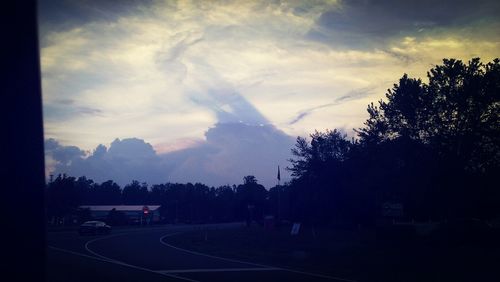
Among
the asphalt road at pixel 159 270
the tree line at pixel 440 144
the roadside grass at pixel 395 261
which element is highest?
the tree line at pixel 440 144

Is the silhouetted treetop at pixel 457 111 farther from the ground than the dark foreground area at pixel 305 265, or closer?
farther from the ground

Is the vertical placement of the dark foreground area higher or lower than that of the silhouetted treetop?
lower

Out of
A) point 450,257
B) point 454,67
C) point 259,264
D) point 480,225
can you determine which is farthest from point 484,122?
point 259,264

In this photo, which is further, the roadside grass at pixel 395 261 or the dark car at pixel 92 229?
the dark car at pixel 92 229

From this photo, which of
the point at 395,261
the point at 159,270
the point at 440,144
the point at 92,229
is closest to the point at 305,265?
the point at 395,261

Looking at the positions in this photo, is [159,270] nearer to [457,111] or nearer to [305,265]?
[305,265]

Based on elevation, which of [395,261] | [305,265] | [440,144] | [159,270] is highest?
[440,144]

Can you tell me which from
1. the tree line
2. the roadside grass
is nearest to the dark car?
the roadside grass

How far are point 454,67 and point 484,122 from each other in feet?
14.5

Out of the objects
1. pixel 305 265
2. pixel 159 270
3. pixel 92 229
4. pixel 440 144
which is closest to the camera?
pixel 159 270

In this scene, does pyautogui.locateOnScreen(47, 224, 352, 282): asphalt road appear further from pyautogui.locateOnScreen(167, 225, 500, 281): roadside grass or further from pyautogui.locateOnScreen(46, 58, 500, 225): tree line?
pyautogui.locateOnScreen(46, 58, 500, 225): tree line

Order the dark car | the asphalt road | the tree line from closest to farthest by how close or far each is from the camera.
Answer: the asphalt road < the tree line < the dark car

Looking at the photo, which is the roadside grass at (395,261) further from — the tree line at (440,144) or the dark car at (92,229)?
the dark car at (92,229)

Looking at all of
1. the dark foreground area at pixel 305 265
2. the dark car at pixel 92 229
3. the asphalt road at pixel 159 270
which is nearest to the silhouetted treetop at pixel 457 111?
the dark foreground area at pixel 305 265
